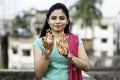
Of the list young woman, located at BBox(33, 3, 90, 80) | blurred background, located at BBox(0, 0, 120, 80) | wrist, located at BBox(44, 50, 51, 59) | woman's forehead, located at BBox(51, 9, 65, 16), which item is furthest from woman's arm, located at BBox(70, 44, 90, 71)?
blurred background, located at BBox(0, 0, 120, 80)

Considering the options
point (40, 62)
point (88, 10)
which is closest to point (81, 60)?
point (40, 62)

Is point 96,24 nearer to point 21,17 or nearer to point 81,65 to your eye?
point 21,17

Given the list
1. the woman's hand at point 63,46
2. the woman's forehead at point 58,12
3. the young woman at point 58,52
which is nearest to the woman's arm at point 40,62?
the young woman at point 58,52

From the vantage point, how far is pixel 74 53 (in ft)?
9.67

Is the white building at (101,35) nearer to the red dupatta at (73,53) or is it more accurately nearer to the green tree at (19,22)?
the green tree at (19,22)

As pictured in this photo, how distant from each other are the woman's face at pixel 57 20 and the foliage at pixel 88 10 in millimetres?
43487

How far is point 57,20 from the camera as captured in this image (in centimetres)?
301

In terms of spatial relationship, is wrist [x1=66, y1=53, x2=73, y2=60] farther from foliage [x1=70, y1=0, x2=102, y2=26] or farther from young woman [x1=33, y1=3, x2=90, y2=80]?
foliage [x1=70, y1=0, x2=102, y2=26]

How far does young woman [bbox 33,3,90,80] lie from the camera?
281 cm

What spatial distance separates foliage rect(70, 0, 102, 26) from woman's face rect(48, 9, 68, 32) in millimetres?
43487

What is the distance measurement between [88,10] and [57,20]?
44.2 meters

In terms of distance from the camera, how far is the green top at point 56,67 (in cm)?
294

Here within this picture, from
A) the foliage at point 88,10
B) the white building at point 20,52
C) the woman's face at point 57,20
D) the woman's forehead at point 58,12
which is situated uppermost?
the woman's forehead at point 58,12

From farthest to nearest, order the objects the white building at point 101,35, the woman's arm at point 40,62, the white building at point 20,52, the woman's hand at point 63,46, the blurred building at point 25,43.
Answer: the white building at point 101,35, the white building at point 20,52, the blurred building at point 25,43, the woman's arm at point 40,62, the woman's hand at point 63,46
